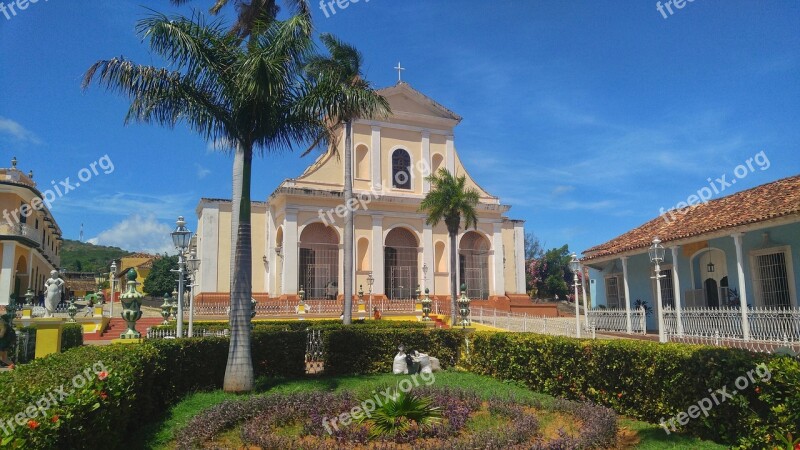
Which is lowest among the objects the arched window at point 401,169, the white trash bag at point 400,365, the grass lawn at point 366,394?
the grass lawn at point 366,394

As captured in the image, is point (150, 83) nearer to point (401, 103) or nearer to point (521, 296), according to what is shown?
point (401, 103)

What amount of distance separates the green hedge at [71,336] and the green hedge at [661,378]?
11497mm

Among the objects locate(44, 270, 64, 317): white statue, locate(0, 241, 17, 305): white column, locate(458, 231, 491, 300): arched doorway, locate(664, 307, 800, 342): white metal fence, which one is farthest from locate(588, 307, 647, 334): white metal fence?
locate(0, 241, 17, 305): white column

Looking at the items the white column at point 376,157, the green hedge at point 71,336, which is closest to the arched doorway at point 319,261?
the white column at point 376,157

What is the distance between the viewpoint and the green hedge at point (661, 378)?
21.7ft

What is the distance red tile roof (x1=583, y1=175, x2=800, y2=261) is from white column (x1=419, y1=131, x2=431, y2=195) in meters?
11.5

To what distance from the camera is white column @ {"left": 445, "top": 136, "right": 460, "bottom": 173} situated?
1266 inches

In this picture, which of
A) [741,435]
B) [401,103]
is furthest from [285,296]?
[741,435]

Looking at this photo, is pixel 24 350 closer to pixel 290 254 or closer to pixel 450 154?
pixel 290 254

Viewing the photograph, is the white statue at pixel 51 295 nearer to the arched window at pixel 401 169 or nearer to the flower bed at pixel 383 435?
the flower bed at pixel 383 435

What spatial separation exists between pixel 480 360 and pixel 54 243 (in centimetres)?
4439

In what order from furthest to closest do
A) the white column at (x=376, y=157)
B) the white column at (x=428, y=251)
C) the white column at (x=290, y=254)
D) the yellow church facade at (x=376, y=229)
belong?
the white column at (x=376, y=157), the white column at (x=428, y=251), the yellow church facade at (x=376, y=229), the white column at (x=290, y=254)

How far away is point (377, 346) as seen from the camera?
A: 14086 millimetres

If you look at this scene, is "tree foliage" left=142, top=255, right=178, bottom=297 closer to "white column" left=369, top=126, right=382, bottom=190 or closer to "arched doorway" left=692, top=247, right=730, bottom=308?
"white column" left=369, top=126, right=382, bottom=190
